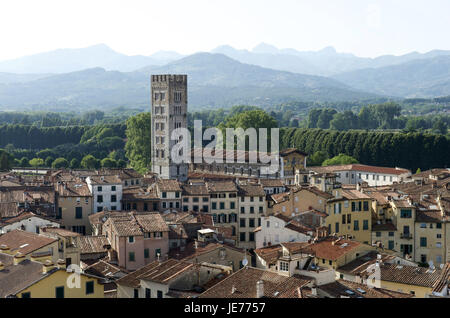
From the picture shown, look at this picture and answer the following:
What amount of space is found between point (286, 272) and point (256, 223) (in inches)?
1137

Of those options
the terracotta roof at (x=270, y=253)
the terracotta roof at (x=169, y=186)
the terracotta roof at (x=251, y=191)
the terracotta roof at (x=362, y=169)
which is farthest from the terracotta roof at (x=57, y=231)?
the terracotta roof at (x=362, y=169)

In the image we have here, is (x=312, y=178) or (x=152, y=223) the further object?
(x=312, y=178)

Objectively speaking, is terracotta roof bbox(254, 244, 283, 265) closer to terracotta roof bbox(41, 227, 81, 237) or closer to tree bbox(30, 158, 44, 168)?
terracotta roof bbox(41, 227, 81, 237)

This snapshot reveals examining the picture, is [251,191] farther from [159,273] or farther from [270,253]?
[159,273]

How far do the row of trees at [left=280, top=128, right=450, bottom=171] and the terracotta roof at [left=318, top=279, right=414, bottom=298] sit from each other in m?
85.6

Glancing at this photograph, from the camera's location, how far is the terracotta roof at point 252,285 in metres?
30.1

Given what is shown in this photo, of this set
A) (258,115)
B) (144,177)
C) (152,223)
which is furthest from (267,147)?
(152,223)

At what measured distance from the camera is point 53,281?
91.1 ft

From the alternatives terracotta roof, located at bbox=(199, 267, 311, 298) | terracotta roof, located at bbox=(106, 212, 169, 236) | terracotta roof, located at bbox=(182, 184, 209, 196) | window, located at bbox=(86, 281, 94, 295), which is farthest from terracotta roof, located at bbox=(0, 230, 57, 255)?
terracotta roof, located at bbox=(182, 184, 209, 196)

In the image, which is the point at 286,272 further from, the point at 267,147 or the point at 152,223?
the point at 267,147

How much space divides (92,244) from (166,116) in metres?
54.9

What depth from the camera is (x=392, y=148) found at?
391ft

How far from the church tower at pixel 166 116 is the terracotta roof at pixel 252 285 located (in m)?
65.9

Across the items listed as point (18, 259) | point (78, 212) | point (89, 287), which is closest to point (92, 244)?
point (18, 259)
